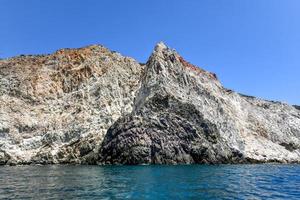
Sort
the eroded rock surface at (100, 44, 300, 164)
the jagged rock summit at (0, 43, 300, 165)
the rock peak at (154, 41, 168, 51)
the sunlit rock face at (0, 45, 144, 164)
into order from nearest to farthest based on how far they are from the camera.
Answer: the eroded rock surface at (100, 44, 300, 164) < the jagged rock summit at (0, 43, 300, 165) < the sunlit rock face at (0, 45, 144, 164) < the rock peak at (154, 41, 168, 51)

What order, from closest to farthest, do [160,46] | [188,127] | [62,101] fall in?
1. [188,127]
2. [62,101]
3. [160,46]

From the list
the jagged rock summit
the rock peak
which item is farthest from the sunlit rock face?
the rock peak

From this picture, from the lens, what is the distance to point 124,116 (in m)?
74.3

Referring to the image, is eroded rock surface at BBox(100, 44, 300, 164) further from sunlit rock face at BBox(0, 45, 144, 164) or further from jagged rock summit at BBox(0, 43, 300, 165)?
sunlit rock face at BBox(0, 45, 144, 164)

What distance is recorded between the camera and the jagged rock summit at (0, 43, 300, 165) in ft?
235

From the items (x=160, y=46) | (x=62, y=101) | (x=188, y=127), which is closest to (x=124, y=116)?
(x=188, y=127)

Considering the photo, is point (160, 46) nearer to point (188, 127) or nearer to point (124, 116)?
point (124, 116)

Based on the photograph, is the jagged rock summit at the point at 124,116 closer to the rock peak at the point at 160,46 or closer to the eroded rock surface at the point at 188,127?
the rock peak at the point at 160,46

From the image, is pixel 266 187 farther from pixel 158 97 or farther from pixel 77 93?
pixel 77 93

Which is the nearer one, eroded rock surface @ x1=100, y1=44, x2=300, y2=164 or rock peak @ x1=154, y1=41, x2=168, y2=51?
eroded rock surface @ x1=100, y1=44, x2=300, y2=164

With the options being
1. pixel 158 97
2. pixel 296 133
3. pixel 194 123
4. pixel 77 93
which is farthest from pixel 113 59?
pixel 296 133

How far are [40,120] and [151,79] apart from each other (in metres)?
23.6

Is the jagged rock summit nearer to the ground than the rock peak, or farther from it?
nearer to the ground

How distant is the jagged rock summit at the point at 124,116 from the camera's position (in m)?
71.5
